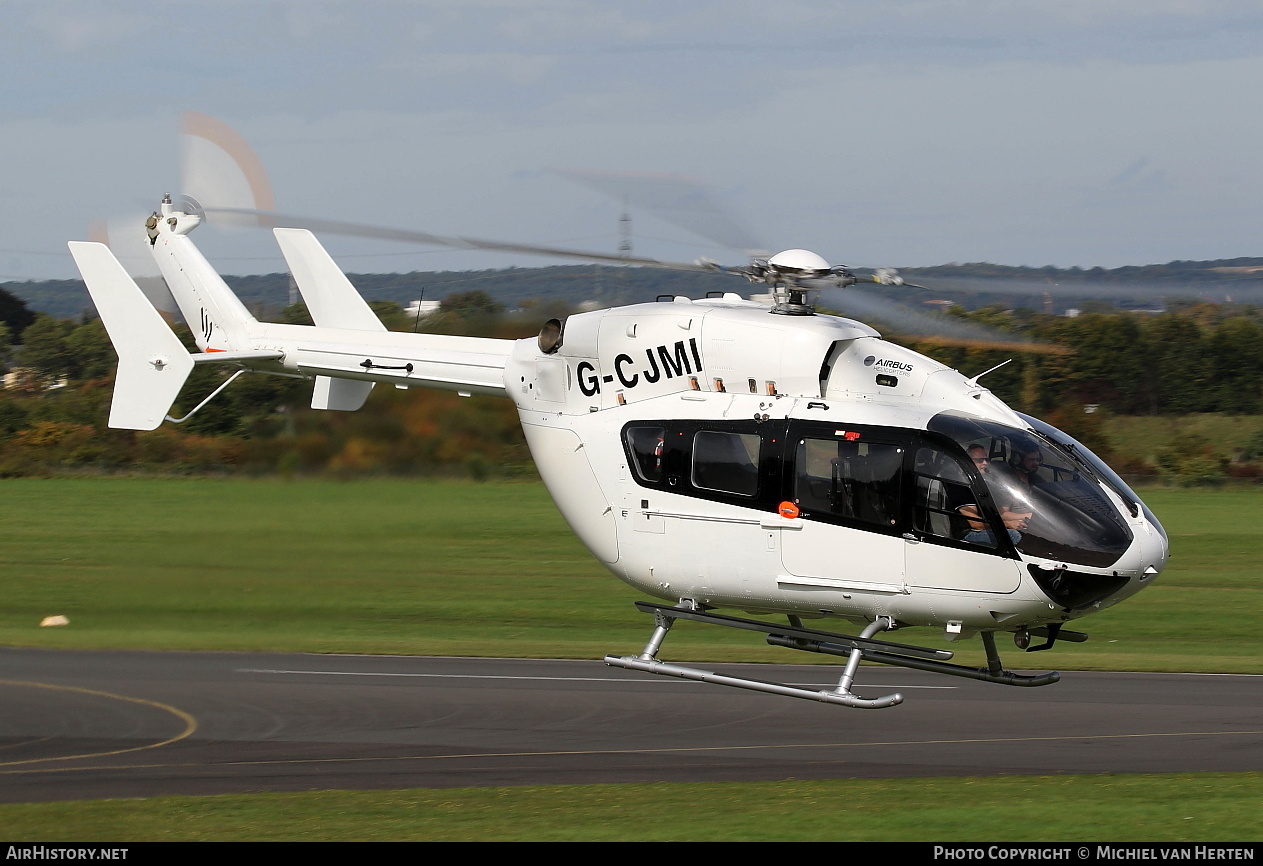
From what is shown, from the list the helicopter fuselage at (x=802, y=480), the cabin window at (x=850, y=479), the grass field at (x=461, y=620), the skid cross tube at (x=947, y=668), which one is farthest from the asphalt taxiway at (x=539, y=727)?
the cabin window at (x=850, y=479)

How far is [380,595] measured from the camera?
98.5 ft

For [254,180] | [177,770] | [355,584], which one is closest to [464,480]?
[355,584]

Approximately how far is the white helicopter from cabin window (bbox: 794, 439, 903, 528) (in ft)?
0.05

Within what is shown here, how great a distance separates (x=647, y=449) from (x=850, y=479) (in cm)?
205

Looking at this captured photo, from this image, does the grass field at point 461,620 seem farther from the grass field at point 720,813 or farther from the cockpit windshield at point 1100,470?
the cockpit windshield at point 1100,470

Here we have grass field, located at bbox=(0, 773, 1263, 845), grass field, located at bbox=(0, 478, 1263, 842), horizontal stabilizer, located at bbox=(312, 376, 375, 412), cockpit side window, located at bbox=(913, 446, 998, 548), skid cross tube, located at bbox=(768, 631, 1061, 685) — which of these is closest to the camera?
cockpit side window, located at bbox=(913, 446, 998, 548)

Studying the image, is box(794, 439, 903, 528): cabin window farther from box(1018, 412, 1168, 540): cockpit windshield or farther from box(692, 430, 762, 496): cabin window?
box(1018, 412, 1168, 540): cockpit windshield

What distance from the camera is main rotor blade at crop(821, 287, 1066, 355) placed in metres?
11.7

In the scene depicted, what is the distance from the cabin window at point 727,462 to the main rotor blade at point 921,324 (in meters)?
1.56

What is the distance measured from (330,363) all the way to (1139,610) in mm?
20188

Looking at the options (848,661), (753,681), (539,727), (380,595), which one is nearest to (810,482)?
(848,661)

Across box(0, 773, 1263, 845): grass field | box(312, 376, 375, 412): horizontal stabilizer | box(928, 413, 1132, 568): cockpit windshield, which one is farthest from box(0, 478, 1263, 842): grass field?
box(312, 376, 375, 412): horizontal stabilizer

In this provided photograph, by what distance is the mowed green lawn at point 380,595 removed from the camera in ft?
77.7

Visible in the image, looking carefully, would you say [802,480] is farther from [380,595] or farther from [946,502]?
[380,595]
